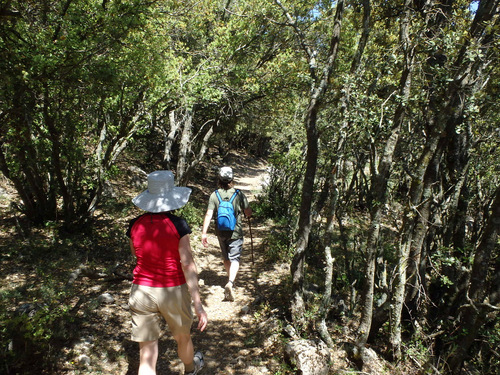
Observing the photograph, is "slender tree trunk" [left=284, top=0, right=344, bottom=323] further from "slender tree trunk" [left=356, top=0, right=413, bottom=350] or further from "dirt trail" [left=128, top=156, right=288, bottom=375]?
"slender tree trunk" [left=356, top=0, right=413, bottom=350]

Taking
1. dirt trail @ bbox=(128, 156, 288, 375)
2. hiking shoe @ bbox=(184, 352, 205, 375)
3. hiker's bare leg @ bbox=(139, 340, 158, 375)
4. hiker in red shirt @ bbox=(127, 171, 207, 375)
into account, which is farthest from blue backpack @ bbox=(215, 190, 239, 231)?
hiker's bare leg @ bbox=(139, 340, 158, 375)

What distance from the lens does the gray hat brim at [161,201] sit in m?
2.88

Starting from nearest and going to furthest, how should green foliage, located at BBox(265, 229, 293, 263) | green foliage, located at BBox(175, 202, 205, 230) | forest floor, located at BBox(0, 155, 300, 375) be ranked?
forest floor, located at BBox(0, 155, 300, 375) < green foliage, located at BBox(265, 229, 293, 263) < green foliage, located at BBox(175, 202, 205, 230)

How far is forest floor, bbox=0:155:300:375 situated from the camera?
12.1 ft

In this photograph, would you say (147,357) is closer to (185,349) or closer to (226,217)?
(185,349)

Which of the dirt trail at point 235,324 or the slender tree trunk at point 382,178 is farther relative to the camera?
the dirt trail at point 235,324

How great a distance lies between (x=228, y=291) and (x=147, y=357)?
262 centimetres

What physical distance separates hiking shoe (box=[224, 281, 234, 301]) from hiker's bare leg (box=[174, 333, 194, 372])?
2066mm

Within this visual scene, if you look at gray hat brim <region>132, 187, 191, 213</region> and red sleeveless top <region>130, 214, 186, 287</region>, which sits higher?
gray hat brim <region>132, 187, 191, 213</region>

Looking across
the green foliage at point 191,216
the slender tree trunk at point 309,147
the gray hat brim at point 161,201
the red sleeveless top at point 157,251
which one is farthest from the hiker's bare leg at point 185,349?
the green foliage at point 191,216

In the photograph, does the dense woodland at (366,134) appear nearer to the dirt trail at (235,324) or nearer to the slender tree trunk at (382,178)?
the slender tree trunk at (382,178)

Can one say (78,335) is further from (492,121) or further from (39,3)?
(492,121)

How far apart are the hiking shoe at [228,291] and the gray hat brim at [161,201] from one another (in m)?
2.80

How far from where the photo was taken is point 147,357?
287cm
